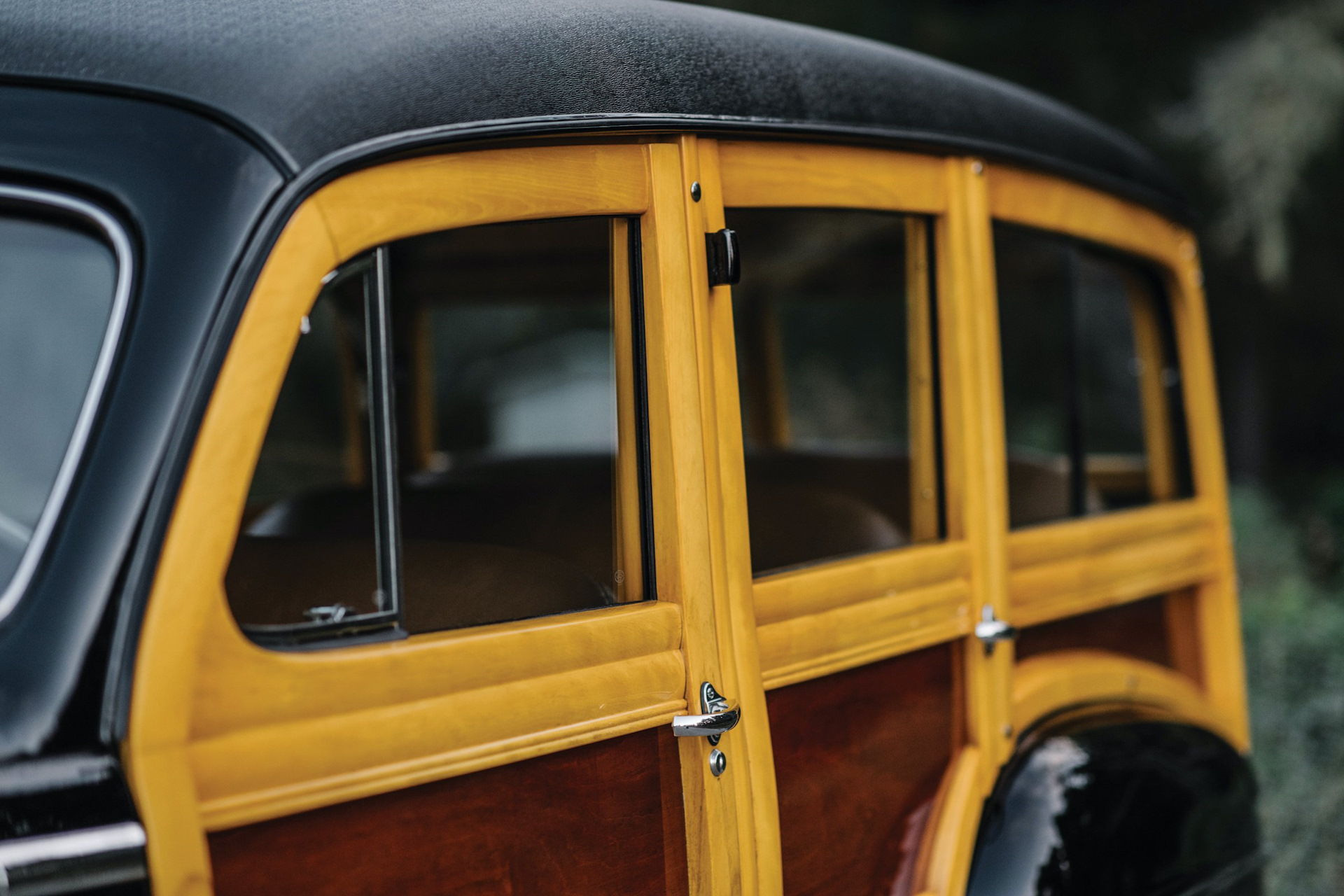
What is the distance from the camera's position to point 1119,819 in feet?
7.18

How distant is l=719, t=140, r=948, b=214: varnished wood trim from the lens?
68.1 inches

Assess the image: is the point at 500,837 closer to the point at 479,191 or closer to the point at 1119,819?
the point at 479,191

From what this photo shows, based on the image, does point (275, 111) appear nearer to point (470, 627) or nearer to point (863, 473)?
point (470, 627)

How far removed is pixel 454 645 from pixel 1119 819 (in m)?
1.43

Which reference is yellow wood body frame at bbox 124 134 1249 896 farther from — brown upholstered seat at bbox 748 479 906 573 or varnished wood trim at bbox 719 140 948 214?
brown upholstered seat at bbox 748 479 906 573

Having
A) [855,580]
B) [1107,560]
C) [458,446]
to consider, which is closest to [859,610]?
[855,580]

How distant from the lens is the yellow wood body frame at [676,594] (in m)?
1.16

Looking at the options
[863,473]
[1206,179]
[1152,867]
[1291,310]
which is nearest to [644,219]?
[1152,867]

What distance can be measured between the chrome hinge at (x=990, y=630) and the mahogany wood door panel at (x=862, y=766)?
0.20 feet

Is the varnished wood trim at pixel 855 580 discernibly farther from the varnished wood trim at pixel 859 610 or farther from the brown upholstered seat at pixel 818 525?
the brown upholstered seat at pixel 818 525

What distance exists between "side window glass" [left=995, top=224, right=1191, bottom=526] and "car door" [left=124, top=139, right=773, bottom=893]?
0.91 meters

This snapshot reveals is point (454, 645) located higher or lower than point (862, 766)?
higher

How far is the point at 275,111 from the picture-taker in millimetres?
1268

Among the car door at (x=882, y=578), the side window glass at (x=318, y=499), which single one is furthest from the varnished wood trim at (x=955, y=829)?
the side window glass at (x=318, y=499)
